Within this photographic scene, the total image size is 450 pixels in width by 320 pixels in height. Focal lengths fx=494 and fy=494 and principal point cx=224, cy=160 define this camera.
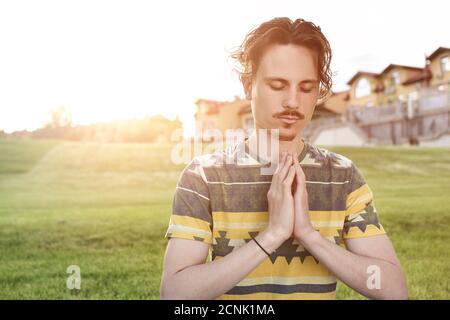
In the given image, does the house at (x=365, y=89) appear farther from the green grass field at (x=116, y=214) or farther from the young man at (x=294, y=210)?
the young man at (x=294, y=210)

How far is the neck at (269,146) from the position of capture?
1299 millimetres

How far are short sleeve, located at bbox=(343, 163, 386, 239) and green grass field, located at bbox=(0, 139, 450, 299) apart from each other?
1.81 meters

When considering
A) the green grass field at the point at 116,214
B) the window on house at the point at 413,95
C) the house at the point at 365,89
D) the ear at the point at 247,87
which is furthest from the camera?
the window on house at the point at 413,95

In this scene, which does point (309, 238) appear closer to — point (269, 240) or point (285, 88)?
point (269, 240)

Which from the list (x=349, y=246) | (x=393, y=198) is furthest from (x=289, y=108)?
(x=393, y=198)

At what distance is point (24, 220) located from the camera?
5.11 meters

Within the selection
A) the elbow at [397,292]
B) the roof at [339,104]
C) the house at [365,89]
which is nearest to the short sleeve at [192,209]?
the elbow at [397,292]

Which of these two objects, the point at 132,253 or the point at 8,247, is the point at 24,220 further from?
the point at 132,253

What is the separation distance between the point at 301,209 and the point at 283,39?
439 mm

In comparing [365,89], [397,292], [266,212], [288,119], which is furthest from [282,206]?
[365,89]

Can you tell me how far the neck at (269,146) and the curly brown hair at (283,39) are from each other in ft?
0.56

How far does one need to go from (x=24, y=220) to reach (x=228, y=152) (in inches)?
173

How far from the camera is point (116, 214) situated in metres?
5.58
